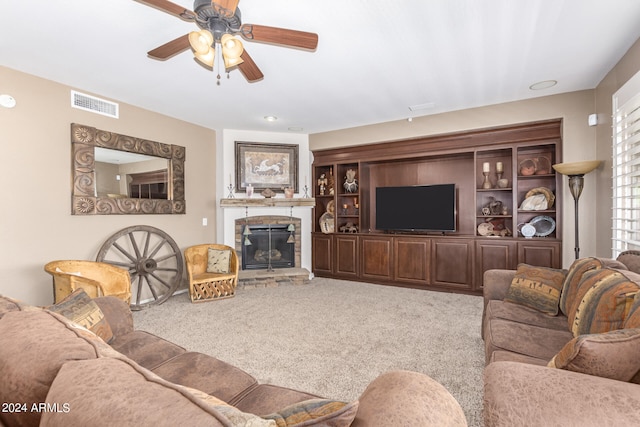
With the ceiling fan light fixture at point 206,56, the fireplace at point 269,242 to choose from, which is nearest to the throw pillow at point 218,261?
the fireplace at point 269,242

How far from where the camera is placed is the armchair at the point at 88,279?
2.80 meters

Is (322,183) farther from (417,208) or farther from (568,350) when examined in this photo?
(568,350)

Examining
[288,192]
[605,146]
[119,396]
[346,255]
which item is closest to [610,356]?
[119,396]

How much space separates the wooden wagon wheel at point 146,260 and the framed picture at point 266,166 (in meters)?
1.52

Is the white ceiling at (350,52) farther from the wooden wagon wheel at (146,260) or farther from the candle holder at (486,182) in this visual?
the wooden wagon wheel at (146,260)

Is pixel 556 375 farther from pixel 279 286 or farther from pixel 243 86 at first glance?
pixel 279 286

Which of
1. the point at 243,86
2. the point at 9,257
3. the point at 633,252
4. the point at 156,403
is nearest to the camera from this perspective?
the point at 156,403

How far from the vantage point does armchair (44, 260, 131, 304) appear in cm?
280

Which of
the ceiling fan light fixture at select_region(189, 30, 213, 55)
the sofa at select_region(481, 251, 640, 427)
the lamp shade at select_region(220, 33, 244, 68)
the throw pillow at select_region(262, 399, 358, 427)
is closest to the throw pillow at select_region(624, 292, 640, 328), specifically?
the sofa at select_region(481, 251, 640, 427)

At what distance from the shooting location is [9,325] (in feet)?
3.00

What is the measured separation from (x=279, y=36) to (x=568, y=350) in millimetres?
2167

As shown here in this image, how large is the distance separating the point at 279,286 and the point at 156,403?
443 cm

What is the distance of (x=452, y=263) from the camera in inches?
175

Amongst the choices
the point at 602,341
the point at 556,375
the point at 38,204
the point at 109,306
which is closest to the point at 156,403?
the point at 556,375
